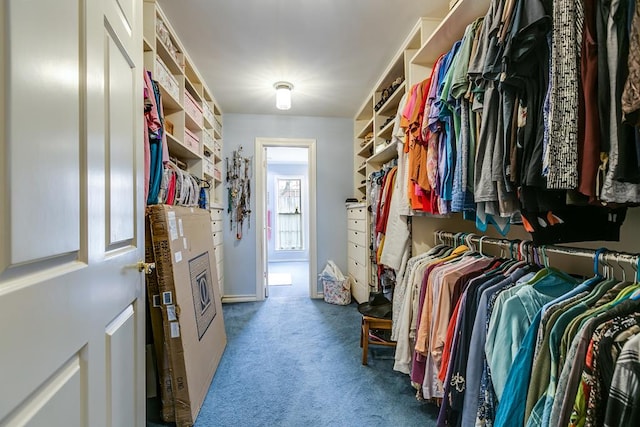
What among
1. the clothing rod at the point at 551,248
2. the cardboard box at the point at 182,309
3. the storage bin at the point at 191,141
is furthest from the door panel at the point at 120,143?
the clothing rod at the point at 551,248

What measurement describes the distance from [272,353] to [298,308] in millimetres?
1038

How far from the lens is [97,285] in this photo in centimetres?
69

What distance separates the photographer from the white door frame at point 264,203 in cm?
345

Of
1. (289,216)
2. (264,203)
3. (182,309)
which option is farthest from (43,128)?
(289,216)

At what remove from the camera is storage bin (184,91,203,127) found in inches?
84.4

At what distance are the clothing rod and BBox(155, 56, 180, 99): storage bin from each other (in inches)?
78.4

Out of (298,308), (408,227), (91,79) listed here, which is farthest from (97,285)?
(298,308)

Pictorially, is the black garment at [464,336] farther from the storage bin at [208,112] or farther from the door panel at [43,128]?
the storage bin at [208,112]

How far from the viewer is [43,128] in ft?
1.64

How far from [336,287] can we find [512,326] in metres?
2.49

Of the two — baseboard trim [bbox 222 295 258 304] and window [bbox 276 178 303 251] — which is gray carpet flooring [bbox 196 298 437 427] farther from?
window [bbox 276 178 303 251]

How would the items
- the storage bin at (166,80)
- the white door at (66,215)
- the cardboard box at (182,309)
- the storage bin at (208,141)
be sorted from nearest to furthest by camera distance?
1. the white door at (66,215)
2. the cardboard box at (182,309)
3. the storage bin at (166,80)
4. the storage bin at (208,141)

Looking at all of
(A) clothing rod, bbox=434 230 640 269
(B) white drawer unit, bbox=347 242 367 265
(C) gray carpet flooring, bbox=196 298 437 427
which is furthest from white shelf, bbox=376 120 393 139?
(C) gray carpet flooring, bbox=196 298 437 427

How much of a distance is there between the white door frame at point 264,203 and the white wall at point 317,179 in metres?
0.06
